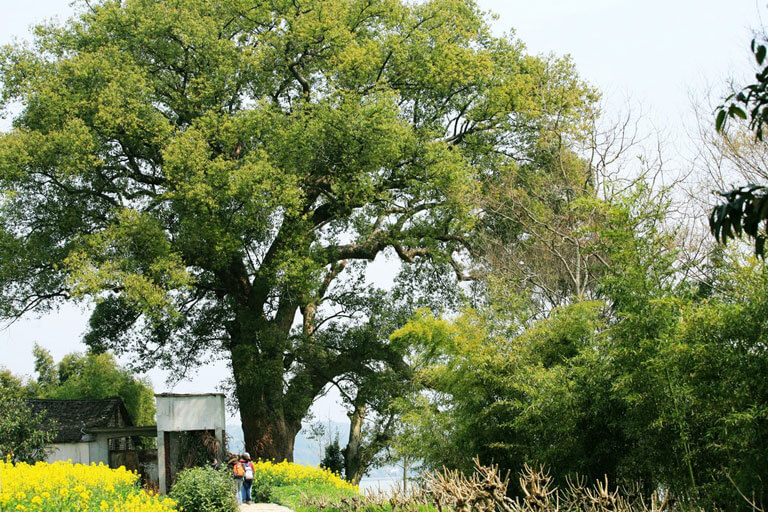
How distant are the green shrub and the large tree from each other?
6422mm

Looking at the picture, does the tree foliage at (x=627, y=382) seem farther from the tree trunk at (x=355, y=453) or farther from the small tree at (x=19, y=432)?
the small tree at (x=19, y=432)

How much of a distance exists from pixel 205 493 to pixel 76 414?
1839 centimetres

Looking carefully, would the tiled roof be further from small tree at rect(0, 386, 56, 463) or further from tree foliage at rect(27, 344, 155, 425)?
tree foliage at rect(27, 344, 155, 425)

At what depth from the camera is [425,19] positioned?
22.5 metres

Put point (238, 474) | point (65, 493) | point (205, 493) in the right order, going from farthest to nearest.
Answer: point (238, 474) → point (205, 493) → point (65, 493)

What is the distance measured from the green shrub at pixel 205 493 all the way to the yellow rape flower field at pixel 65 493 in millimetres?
286

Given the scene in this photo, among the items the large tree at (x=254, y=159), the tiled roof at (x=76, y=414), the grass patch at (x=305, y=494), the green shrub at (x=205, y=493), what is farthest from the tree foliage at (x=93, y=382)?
the green shrub at (x=205, y=493)

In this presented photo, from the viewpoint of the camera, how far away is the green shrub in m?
12.6

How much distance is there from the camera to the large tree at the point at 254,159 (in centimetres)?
1930

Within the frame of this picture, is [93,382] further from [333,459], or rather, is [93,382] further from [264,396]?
[264,396]

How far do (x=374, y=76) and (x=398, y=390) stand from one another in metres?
9.03

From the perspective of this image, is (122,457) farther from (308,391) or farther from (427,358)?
(427,358)

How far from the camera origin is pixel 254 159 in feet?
63.5

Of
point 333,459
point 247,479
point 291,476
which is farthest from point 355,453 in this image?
point 247,479
